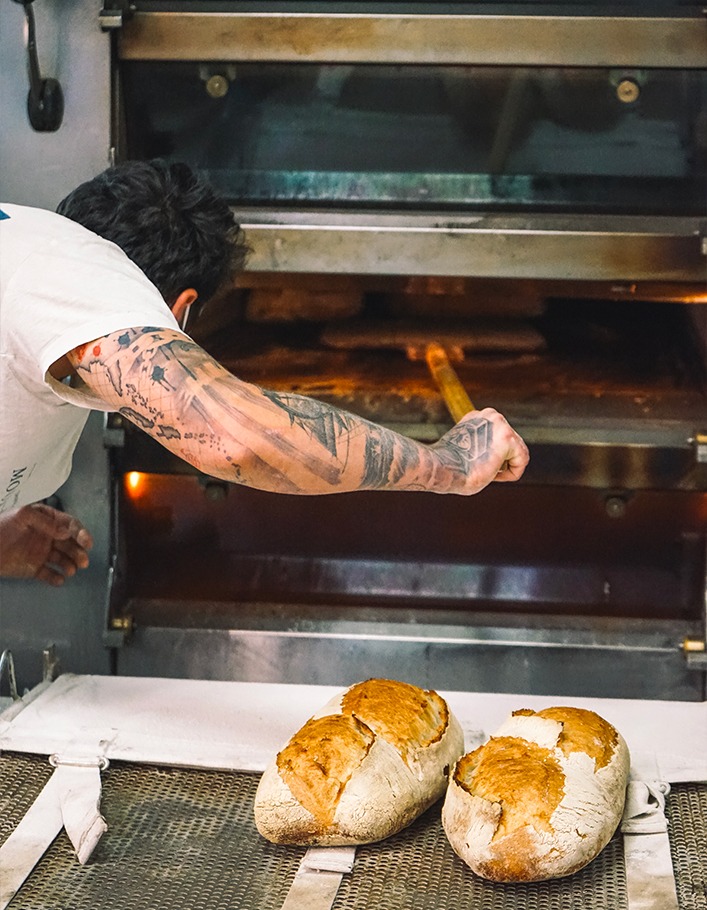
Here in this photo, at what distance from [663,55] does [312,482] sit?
1339mm

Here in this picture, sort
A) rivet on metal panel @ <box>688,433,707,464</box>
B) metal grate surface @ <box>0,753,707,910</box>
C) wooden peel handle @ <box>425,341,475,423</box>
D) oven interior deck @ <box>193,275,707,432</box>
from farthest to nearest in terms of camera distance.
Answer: oven interior deck @ <box>193,275,707,432</box> → rivet on metal panel @ <box>688,433,707,464</box> → wooden peel handle @ <box>425,341,475,423</box> → metal grate surface @ <box>0,753,707,910</box>

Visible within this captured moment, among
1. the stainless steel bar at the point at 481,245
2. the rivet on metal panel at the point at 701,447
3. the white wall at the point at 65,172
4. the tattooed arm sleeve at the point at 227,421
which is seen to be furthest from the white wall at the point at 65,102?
the rivet on metal panel at the point at 701,447

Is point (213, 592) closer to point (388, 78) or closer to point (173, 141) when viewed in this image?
point (173, 141)

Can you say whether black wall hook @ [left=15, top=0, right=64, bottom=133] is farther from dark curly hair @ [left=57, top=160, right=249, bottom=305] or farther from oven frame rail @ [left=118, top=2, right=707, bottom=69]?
dark curly hair @ [left=57, top=160, right=249, bottom=305]

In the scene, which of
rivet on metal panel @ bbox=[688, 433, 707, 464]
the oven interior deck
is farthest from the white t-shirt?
rivet on metal panel @ bbox=[688, 433, 707, 464]

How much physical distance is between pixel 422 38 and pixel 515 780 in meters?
1.54

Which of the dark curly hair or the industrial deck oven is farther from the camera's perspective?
the industrial deck oven

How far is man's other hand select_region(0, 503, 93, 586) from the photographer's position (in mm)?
2305

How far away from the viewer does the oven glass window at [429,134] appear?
243cm

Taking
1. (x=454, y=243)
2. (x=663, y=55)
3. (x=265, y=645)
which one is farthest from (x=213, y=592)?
(x=663, y=55)

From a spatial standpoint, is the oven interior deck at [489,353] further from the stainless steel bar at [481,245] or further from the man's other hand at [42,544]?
the man's other hand at [42,544]

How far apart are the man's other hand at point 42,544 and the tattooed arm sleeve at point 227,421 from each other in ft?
2.67

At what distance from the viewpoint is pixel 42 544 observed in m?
2.37

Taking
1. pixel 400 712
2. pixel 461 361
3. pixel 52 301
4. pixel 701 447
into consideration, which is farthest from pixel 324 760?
pixel 461 361
